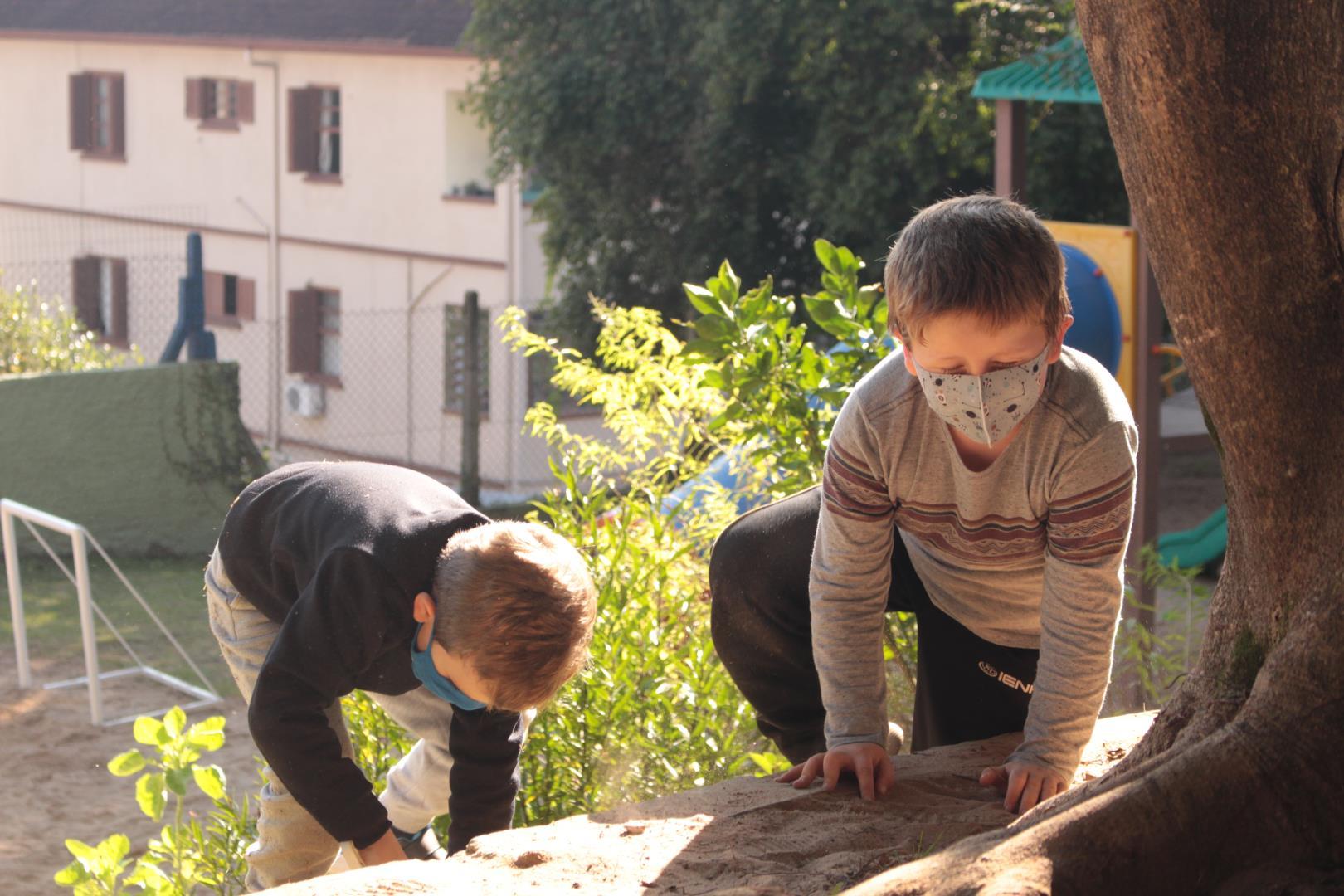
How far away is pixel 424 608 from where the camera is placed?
2678 mm

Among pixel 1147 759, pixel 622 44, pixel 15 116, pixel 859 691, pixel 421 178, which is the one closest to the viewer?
pixel 1147 759

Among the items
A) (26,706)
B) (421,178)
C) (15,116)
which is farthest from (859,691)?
(15,116)

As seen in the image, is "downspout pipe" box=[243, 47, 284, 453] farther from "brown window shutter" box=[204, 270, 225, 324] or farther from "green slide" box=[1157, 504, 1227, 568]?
"green slide" box=[1157, 504, 1227, 568]

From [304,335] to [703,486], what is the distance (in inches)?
707

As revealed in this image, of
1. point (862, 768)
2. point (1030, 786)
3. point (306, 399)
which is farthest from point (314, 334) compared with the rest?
point (1030, 786)

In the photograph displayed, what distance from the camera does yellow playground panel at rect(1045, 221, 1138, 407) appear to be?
6.79 m

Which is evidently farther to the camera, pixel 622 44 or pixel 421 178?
pixel 421 178

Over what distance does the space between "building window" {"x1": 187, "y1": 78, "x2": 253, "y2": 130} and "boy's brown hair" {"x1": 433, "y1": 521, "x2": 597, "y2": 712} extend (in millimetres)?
21016

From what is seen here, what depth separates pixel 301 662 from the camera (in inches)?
106

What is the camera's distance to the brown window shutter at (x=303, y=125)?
21.2m

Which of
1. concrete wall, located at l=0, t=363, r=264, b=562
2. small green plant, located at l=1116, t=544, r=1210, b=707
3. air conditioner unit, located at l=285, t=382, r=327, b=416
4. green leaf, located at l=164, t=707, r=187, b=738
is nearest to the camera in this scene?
green leaf, located at l=164, t=707, r=187, b=738

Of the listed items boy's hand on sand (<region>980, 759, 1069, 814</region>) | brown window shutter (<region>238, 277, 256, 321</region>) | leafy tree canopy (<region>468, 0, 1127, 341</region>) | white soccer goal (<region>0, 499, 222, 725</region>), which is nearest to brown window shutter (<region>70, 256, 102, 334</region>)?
brown window shutter (<region>238, 277, 256, 321</region>)

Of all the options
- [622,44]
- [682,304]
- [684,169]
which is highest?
[622,44]

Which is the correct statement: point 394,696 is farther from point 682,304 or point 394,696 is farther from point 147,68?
point 147,68
